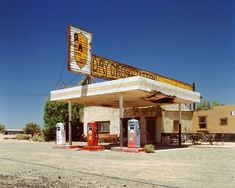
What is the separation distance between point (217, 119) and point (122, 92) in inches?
631

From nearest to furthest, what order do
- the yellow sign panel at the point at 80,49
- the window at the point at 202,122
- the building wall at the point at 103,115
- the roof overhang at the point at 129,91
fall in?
the roof overhang at the point at 129,91, the yellow sign panel at the point at 80,49, the window at the point at 202,122, the building wall at the point at 103,115

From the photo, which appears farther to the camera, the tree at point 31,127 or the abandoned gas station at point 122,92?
the tree at point 31,127

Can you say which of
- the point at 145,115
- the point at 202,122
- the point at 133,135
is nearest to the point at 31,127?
the point at 145,115

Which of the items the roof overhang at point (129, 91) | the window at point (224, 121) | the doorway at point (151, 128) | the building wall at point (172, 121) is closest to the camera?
the roof overhang at point (129, 91)

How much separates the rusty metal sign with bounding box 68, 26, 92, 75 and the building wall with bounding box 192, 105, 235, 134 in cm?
1644

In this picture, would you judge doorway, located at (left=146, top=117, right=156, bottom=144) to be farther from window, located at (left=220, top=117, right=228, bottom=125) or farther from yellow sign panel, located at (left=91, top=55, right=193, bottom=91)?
window, located at (left=220, top=117, right=228, bottom=125)

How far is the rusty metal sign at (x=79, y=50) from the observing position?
22.5m

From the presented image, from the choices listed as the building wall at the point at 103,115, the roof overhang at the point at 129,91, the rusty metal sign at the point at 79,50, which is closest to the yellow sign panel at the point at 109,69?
the rusty metal sign at the point at 79,50

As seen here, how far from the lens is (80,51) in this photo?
23.3 meters

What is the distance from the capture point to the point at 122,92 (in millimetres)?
22266

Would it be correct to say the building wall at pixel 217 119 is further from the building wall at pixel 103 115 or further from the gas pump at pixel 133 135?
the gas pump at pixel 133 135

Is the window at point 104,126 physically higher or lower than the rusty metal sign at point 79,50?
lower

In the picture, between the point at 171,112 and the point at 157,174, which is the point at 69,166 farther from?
the point at 171,112

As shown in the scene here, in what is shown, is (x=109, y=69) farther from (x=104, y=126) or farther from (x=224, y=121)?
(x=224, y=121)
